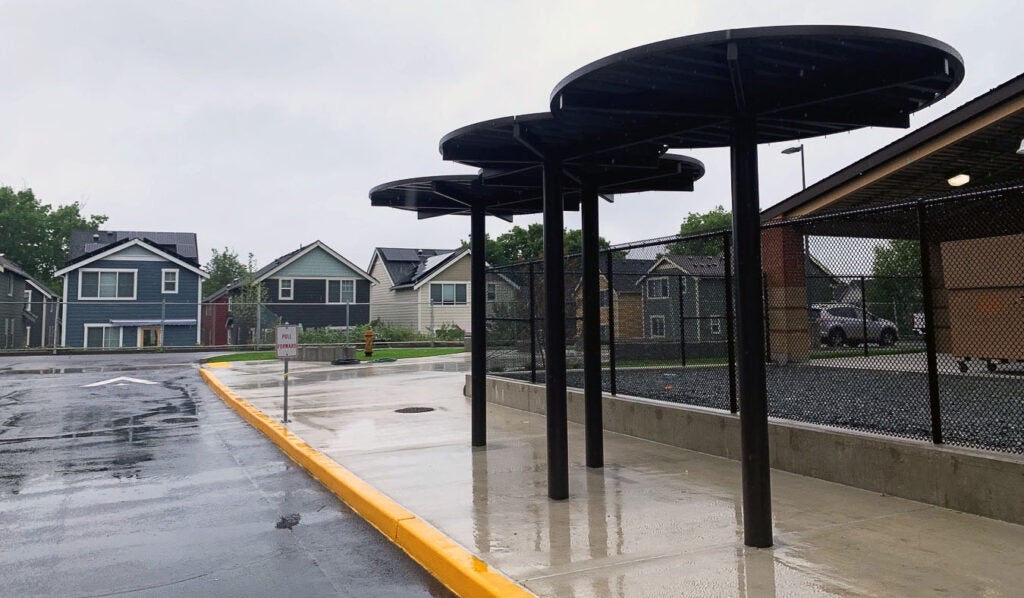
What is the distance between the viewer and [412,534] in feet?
15.9

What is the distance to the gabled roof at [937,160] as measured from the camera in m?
10.8

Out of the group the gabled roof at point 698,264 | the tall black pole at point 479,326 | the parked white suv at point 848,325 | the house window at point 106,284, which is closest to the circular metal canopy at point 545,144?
the tall black pole at point 479,326

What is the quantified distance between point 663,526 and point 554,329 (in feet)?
6.20

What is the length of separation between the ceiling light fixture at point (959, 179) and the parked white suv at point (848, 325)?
329 cm

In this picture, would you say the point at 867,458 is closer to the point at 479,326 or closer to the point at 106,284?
the point at 479,326

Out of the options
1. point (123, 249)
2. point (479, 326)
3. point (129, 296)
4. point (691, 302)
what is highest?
point (123, 249)

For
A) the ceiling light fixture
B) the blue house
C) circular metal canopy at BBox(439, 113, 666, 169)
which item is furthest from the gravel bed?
the blue house

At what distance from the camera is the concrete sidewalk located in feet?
12.6

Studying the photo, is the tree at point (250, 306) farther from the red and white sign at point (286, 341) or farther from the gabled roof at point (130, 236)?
A: the red and white sign at point (286, 341)

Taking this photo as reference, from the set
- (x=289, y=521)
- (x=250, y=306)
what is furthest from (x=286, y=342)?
(x=250, y=306)

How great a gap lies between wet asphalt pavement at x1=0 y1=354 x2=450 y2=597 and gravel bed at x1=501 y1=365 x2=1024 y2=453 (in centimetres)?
477

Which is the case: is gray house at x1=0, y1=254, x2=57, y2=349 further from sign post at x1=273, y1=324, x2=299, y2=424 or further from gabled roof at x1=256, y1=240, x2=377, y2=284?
sign post at x1=273, y1=324, x2=299, y2=424

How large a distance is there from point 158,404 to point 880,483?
1278cm

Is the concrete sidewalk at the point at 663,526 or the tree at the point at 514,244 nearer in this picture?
the concrete sidewalk at the point at 663,526
